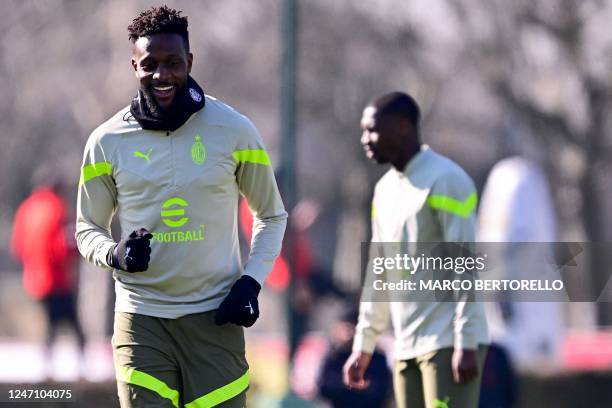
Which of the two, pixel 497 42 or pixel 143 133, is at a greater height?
pixel 497 42

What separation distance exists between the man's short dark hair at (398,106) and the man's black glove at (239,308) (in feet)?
5.87

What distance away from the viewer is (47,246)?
14.4 m

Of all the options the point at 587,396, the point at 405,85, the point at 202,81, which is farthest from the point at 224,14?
the point at 587,396

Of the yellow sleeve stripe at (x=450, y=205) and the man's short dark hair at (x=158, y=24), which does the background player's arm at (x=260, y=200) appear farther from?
the yellow sleeve stripe at (x=450, y=205)

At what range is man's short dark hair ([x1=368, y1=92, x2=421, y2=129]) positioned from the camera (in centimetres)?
745

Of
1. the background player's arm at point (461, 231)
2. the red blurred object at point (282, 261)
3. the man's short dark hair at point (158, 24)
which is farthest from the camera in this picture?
the red blurred object at point (282, 261)

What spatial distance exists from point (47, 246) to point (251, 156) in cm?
857

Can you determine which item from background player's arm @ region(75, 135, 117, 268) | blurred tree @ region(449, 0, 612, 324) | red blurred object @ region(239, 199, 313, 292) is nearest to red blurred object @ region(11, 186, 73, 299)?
red blurred object @ region(239, 199, 313, 292)

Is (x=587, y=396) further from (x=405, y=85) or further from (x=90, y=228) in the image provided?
(x=405, y=85)

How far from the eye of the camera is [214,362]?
5.98 m

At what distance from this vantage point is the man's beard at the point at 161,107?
5961mm

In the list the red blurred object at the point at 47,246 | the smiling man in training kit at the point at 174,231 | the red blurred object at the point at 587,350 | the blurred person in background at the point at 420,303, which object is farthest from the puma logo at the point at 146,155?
→ the red blurred object at the point at 587,350

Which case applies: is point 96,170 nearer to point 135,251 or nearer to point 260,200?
point 135,251

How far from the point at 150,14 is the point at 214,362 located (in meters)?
1.40
